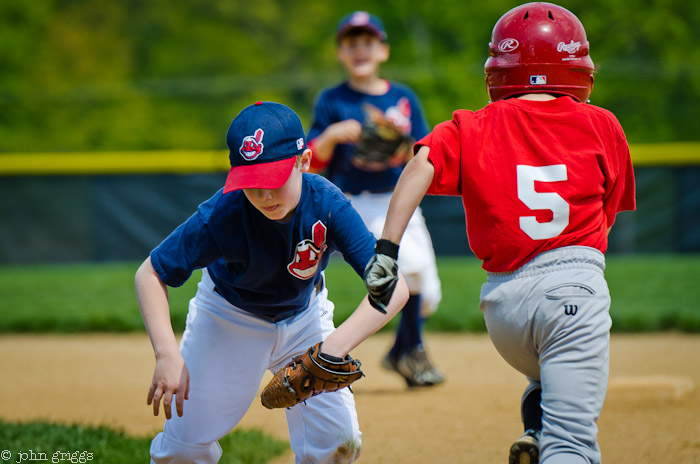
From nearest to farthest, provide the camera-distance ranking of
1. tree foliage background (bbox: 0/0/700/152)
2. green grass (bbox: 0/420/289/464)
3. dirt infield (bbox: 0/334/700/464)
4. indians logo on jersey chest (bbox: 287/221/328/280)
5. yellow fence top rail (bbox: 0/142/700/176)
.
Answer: indians logo on jersey chest (bbox: 287/221/328/280)
green grass (bbox: 0/420/289/464)
dirt infield (bbox: 0/334/700/464)
yellow fence top rail (bbox: 0/142/700/176)
tree foliage background (bbox: 0/0/700/152)

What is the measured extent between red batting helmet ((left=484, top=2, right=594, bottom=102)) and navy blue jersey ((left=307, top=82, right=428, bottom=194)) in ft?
7.24

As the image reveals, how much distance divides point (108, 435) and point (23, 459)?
0.45m

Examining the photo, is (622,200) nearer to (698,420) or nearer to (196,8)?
(698,420)

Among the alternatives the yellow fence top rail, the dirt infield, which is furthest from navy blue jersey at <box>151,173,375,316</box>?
the yellow fence top rail

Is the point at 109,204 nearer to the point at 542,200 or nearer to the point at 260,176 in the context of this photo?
the point at 260,176

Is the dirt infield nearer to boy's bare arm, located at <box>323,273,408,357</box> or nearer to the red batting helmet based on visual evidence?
boy's bare arm, located at <box>323,273,408,357</box>

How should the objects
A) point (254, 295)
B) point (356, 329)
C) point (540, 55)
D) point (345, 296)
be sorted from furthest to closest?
point (345, 296) < point (254, 295) < point (540, 55) < point (356, 329)

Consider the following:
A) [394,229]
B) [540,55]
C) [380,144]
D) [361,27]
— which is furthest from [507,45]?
[361,27]

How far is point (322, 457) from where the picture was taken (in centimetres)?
263

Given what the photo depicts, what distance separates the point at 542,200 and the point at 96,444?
222 cm

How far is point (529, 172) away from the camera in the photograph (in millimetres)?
Result: 2273

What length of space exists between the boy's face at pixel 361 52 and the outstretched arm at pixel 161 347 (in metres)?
2.70

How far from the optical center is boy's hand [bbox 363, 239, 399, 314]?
2.17 metres

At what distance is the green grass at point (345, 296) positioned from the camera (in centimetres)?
661
